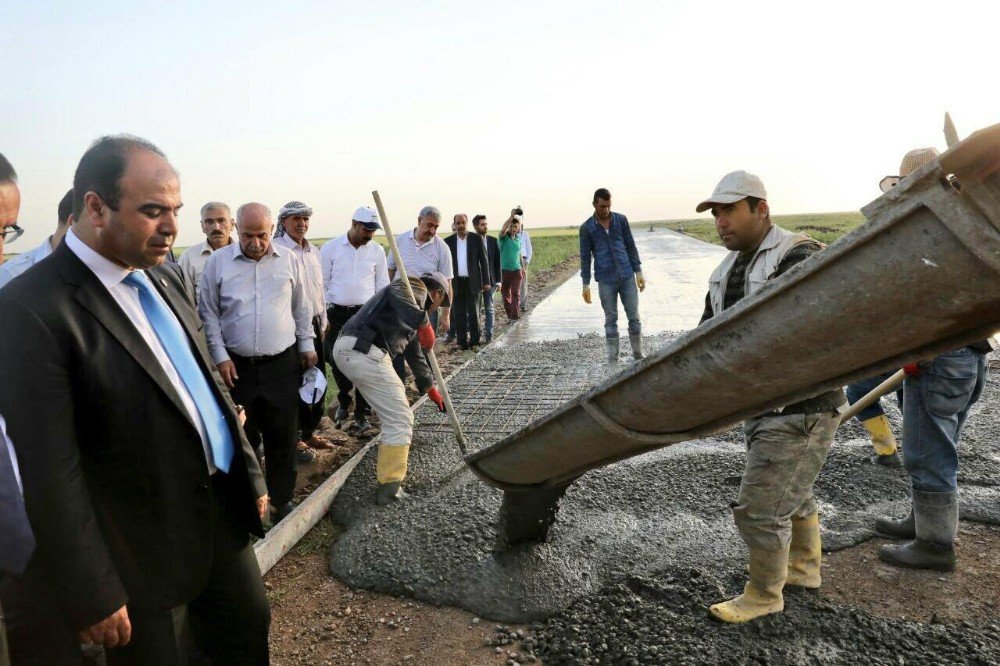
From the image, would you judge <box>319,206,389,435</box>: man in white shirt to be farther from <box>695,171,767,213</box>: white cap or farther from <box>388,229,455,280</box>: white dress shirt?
<box>695,171,767,213</box>: white cap

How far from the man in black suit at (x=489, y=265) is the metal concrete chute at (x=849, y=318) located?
8.00 m

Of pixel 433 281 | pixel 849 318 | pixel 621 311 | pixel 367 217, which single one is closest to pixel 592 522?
pixel 433 281

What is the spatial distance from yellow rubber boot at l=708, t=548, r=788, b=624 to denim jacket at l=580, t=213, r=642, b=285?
5174 mm

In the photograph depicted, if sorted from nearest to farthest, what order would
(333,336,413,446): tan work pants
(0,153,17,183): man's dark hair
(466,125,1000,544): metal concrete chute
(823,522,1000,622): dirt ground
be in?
(466,125,1000,544): metal concrete chute
(0,153,17,183): man's dark hair
(823,522,1000,622): dirt ground
(333,336,413,446): tan work pants

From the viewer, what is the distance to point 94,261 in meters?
1.77

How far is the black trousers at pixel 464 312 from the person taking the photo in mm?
9516

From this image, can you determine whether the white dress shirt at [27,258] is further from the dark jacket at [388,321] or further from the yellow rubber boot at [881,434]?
the yellow rubber boot at [881,434]

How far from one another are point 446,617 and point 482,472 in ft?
2.60

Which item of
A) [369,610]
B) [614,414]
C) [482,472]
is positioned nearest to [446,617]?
[369,610]

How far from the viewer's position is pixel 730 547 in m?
3.52

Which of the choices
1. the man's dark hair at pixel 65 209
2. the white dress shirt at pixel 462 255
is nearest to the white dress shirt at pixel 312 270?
the man's dark hair at pixel 65 209

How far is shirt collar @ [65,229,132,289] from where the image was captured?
1766 mm

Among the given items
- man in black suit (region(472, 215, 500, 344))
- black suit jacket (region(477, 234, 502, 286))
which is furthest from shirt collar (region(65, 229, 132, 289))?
black suit jacket (region(477, 234, 502, 286))

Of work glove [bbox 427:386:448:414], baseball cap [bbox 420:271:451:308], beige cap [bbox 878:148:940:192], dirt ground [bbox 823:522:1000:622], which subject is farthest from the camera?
work glove [bbox 427:386:448:414]
